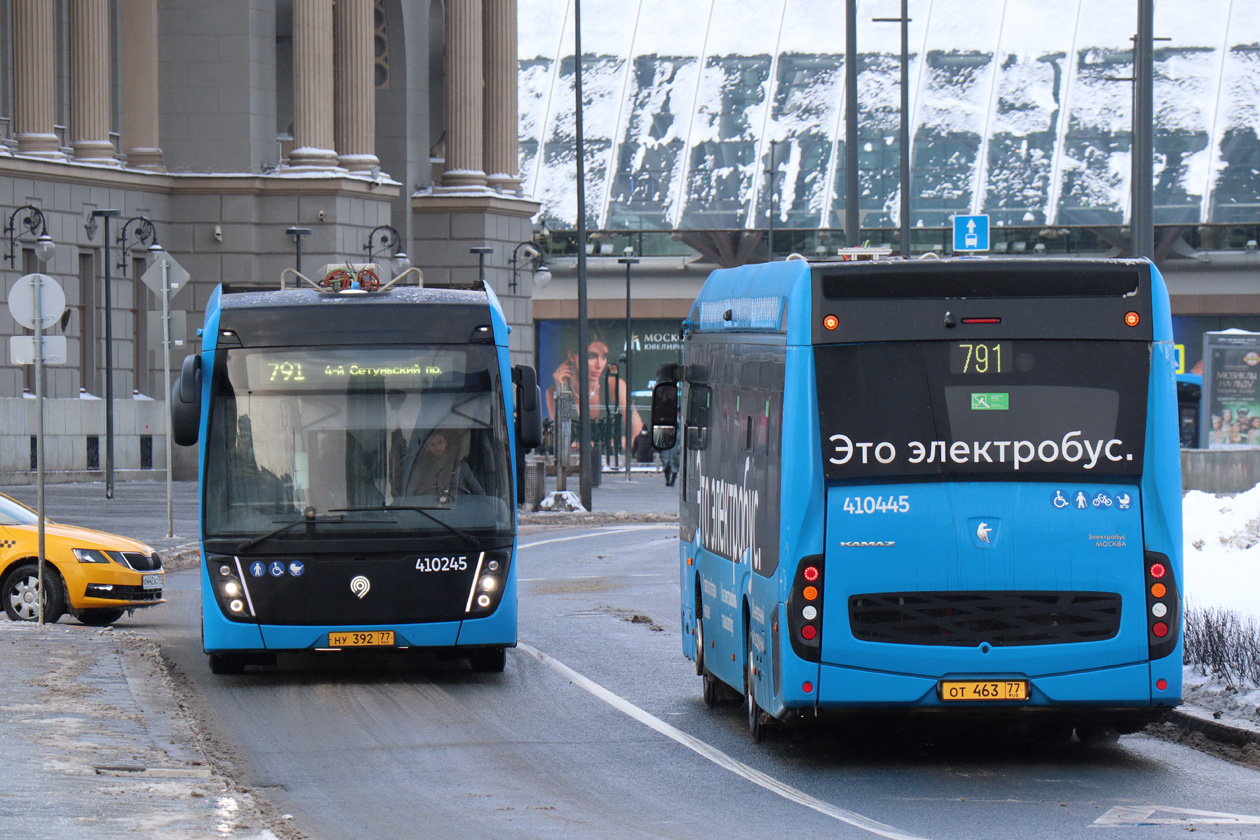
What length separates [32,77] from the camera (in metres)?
41.9

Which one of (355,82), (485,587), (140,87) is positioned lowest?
(485,587)

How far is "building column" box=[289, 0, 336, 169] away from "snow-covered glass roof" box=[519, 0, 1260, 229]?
90.4ft

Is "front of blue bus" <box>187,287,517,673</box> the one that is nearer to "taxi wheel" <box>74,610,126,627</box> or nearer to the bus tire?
the bus tire

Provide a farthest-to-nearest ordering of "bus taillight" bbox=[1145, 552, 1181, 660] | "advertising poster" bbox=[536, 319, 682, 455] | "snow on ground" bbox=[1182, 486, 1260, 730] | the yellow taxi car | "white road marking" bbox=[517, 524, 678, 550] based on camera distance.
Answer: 1. "advertising poster" bbox=[536, 319, 682, 455]
2. "white road marking" bbox=[517, 524, 678, 550]
3. the yellow taxi car
4. "snow on ground" bbox=[1182, 486, 1260, 730]
5. "bus taillight" bbox=[1145, 552, 1181, 660]

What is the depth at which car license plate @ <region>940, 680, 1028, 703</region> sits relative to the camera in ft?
33.9

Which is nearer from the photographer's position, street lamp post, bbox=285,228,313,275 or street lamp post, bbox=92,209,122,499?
street lamp post, bbox=92,209,122,499

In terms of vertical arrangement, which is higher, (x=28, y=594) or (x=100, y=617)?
(x=28, y=594)

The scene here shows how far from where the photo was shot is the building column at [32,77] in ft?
137

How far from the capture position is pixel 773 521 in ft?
35.2

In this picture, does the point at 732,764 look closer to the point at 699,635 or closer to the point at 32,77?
the point at 699,635

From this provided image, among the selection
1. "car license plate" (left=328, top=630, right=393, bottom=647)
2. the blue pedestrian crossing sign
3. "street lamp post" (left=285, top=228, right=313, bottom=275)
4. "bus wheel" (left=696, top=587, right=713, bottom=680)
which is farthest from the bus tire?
"street lamp post" (left=285, top=228, right=313, bottom=275)

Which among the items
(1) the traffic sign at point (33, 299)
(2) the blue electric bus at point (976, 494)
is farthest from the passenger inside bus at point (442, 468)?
(1) the traffic sign at point (33, 299)

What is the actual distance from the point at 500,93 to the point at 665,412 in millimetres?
43593

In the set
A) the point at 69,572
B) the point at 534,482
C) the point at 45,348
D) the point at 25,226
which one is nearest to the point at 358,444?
the point at 45,348
